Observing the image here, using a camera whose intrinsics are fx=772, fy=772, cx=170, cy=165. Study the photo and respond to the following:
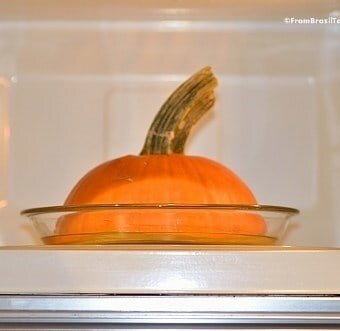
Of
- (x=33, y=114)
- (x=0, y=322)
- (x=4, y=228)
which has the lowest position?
(x=0, y=322)

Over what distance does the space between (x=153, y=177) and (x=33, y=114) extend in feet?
0.82

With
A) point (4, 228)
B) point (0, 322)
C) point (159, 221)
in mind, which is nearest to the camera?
point (0, 322)

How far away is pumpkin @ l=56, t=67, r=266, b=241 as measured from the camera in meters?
0.66

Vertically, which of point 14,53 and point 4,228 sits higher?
point 14,53

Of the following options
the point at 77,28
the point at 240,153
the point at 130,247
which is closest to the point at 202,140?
the point at 240,153

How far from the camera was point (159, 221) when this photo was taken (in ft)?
2.13

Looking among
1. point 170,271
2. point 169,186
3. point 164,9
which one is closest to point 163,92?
point 164,9

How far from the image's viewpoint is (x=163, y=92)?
0.89 metres

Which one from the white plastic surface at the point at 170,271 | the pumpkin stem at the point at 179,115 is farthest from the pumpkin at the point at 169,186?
the white plastic surface at the point at 170,271

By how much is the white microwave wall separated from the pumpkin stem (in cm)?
13

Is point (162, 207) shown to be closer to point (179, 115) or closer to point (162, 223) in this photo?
point (162, 223)

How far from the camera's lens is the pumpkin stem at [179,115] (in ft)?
2.43

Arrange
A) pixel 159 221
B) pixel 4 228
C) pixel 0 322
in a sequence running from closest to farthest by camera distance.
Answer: pixel 0 322, pixel 159 221, pixel 4 228

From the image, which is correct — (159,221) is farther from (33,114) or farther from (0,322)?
(33,114)
